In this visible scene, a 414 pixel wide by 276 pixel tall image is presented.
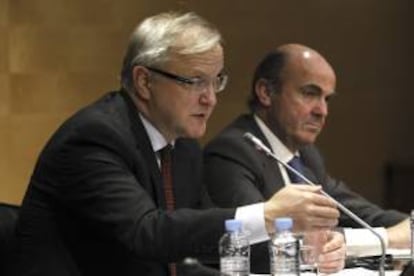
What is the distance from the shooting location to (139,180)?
8.50ft

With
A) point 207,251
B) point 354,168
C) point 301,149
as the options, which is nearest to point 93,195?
point 207,251

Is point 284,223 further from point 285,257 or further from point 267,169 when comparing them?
point 267,169

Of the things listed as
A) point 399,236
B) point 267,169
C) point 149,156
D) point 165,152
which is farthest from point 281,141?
point 149,156

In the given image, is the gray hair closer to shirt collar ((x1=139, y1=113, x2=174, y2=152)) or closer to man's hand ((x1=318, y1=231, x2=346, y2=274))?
shirt collar ((x1=139, y1=113, x2=174, y2=152))

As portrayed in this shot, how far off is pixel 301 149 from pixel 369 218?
36 cm

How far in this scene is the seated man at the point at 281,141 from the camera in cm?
325

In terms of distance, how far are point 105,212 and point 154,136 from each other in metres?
0.36

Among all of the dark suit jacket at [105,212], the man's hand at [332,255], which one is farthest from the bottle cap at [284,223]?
the man's hand at [332,255]

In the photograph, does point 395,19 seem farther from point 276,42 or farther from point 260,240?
point 260,240

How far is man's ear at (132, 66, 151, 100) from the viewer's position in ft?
8.87

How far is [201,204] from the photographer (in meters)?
2.93

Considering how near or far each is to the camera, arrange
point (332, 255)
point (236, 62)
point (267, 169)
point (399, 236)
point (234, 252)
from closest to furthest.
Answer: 1. point (234, 252)
2. point (332, 255)
3. point (399, 236)
4. point (267, 169)
5. point (236, 62)

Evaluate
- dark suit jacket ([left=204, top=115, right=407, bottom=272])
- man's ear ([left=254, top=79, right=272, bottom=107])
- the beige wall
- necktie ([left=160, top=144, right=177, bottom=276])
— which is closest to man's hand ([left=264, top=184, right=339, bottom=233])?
necktie ([left=160, top=144, right=177, bottom=276])

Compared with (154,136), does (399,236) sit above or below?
below
